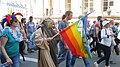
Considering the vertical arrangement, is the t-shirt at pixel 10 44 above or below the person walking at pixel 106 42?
above

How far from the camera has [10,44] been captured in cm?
602

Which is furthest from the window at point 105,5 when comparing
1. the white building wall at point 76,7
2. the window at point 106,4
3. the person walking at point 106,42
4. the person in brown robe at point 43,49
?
the person in brown robe at point 43,49

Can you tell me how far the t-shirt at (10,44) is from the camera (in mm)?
5950

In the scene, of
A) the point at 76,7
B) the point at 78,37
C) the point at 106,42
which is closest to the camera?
the point at 78,37

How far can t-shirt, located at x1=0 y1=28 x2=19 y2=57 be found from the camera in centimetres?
595

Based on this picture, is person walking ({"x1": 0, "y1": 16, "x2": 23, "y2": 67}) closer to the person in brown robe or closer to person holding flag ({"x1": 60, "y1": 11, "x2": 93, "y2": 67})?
the person in brown robe

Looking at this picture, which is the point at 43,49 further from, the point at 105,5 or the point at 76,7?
the point at 76,7

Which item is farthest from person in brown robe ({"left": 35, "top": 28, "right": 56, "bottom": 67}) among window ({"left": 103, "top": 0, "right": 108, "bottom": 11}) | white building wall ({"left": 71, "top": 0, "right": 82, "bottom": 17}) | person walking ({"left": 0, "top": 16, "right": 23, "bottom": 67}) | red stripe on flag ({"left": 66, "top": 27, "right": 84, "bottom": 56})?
window ({"left": 103, "top": 0, "right": 108, "bottom": 11})

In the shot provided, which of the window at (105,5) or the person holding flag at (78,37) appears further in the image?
the window at (105,5)

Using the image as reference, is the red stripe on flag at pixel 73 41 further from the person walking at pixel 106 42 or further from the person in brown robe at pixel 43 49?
the person walking at pixel 106 42

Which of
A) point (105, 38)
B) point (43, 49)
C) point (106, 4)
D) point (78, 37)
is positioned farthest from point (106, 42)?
point (106, 4)

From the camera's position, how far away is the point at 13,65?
6098mm

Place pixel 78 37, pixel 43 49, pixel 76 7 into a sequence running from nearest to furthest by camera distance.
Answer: pixel 43 49 < pixel 78 37 < pixel 76 7

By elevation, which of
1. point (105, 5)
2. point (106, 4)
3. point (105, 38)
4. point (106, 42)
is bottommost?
point (106, 42)
